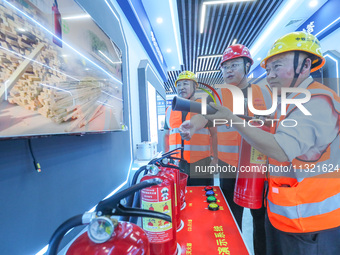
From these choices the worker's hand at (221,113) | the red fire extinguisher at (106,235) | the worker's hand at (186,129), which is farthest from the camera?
the worker's hand at (186,129)

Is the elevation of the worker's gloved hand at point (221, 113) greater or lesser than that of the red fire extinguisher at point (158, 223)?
greater

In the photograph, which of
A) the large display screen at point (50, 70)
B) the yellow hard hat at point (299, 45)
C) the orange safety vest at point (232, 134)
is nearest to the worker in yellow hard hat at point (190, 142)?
the orange safety vest at point (232, 134)

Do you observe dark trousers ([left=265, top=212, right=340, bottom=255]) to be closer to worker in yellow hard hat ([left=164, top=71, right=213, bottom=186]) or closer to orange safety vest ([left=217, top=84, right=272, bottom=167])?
orange safety vest ([left=217, top=84, right=272, bottom=167])

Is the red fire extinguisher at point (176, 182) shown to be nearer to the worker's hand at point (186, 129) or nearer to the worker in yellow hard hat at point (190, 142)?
the worker's hand at point (186, 129)

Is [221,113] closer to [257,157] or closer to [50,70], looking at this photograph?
[257,157]

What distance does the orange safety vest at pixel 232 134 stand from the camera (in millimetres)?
1464

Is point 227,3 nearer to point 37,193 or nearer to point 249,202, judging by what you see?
point 249,202

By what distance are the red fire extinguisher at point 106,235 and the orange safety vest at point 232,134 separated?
1316 millimetres

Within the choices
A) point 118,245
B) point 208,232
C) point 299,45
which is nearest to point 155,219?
point 118,245

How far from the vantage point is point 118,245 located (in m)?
0.39

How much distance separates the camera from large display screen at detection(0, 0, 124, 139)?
0.63m

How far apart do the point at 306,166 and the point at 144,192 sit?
29.3 inches

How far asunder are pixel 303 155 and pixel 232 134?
835 mm

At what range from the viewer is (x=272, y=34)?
4973mm
